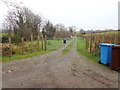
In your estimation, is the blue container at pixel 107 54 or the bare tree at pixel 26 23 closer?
the blue container at pixel 107 54

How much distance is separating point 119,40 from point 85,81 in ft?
21.1

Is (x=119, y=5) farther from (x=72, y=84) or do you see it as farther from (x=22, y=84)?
(x=22, y=84)

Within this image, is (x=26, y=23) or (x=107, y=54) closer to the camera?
(x=107, y=54)

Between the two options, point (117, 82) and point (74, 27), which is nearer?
point (117, 82)

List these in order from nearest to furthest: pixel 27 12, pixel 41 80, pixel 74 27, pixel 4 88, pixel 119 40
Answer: pixel 4 88, pixel 41 80, pixel 119 40, pixel 27 12, pixel 74 27

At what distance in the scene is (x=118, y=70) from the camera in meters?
3.45

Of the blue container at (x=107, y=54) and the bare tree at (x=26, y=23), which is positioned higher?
the bare tree at (x=26, y=23)

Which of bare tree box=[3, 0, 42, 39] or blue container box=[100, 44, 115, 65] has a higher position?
bare tree box=[3, 0, 42, 39]

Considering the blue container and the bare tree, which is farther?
the bare tree

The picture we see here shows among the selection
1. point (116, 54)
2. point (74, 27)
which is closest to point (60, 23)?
point (74, 27)

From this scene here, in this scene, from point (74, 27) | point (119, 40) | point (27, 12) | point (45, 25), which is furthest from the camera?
point (74, 27)

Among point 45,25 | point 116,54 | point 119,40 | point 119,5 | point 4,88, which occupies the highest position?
point 45,25

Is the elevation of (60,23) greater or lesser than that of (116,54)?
greater

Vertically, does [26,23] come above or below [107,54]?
above
